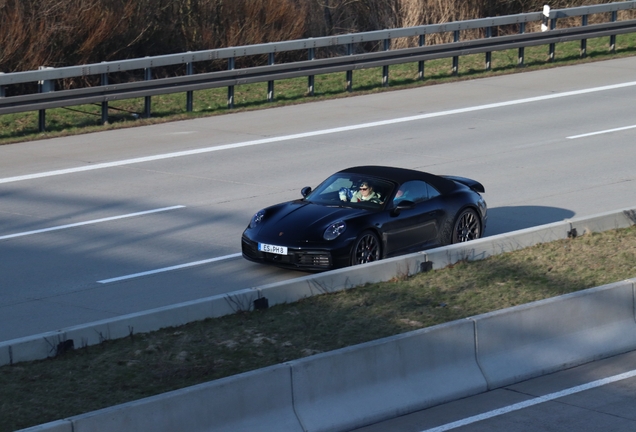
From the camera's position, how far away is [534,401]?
28.0 ft

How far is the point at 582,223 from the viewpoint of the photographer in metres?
13.2

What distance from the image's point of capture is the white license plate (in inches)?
475

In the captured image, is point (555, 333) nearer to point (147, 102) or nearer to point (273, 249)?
point (273, 249)

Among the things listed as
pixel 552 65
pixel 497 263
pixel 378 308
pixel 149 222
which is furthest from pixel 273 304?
pixel 552 65

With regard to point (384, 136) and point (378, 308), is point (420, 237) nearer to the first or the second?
point (378, 308)

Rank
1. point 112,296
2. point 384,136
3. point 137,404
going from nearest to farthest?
point 137,404 → point 112,296 → point 384,136

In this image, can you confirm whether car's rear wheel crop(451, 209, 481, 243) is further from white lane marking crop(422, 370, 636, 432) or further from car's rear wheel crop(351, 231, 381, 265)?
white lane marking crop(422, 370, 636, 432)

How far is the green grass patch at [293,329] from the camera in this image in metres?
8.12

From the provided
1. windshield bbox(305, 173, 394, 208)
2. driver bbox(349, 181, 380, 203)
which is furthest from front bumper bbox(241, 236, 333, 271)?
driver bbox(349, 181, 380, 203)

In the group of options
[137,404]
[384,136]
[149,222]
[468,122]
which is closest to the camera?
[137,404]

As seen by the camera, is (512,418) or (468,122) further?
(468,122)

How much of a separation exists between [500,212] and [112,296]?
629 centimetres

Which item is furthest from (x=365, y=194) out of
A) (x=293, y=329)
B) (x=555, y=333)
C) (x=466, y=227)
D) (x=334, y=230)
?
(x=555, y=333)

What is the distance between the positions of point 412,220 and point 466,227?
1.04 m
